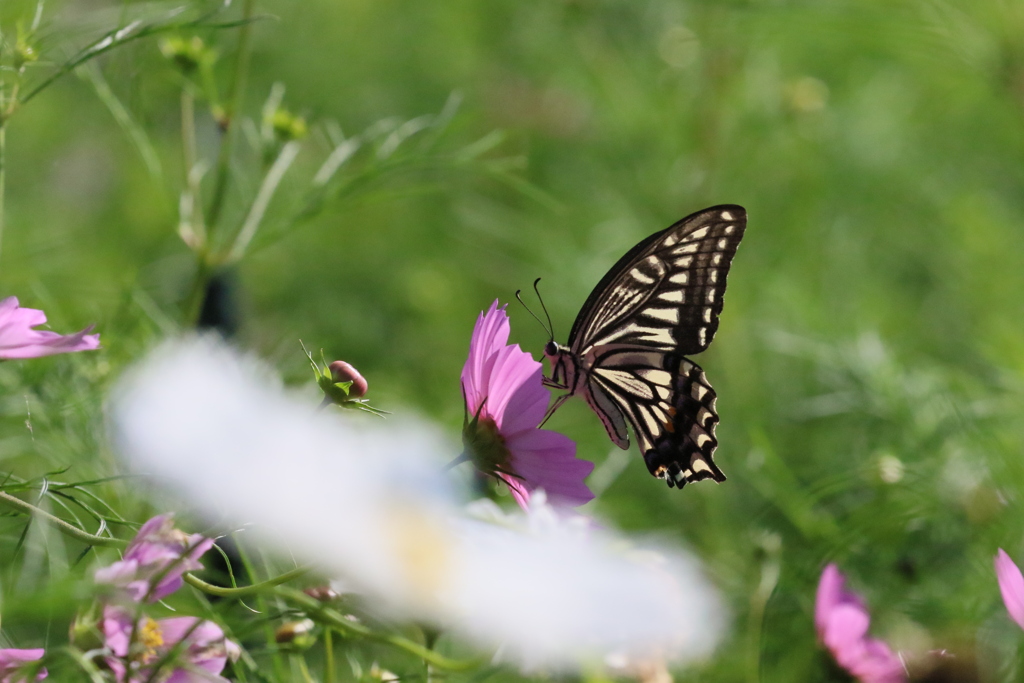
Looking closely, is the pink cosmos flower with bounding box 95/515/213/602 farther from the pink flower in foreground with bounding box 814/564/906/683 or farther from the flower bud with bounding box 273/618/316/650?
the pink flower in foreground with bounding box 814/564/906/683

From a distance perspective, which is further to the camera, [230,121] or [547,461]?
[230,121]

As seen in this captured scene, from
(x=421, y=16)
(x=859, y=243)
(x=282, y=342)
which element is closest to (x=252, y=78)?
(x=421, y=16)

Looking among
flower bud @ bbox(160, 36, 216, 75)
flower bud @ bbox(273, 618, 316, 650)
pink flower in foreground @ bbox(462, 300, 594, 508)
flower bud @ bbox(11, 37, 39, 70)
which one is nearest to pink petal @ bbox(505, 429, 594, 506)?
pink flower in foreground @ bbox(462, 300, 594, 508)

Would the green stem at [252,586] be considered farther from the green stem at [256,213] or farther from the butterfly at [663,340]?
the green stem at [256,213]

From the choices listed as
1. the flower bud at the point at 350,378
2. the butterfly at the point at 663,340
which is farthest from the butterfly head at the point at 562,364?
the flower bud at the point at 350,378

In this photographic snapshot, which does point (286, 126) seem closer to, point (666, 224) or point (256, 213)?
point (256, 213)

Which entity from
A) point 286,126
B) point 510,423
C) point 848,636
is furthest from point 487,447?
point 286,126
